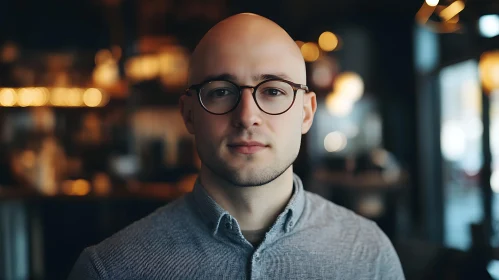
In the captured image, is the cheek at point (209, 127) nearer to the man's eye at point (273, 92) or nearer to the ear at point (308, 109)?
the man's eye at point (273, 92)

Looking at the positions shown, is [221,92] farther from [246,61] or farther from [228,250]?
[228,250]

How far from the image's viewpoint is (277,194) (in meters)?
1.61

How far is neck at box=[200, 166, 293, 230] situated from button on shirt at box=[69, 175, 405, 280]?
0.03 m

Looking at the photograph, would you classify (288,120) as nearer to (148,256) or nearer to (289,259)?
(289,259)

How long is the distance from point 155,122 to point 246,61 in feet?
15.1

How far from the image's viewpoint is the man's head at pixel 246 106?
1.46 metres

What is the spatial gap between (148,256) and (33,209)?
332 cm

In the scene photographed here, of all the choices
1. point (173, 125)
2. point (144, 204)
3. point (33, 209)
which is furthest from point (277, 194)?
point (173, 125)

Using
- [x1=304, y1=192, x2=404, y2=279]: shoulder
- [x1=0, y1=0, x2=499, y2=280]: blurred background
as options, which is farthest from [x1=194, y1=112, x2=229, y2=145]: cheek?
[x1=0, y1=0, x2=499, y2=280]: blurred background

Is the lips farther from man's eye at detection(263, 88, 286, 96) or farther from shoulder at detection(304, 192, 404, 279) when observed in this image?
shoulder at detection(304, 192, 404, 279)

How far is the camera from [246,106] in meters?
1.45

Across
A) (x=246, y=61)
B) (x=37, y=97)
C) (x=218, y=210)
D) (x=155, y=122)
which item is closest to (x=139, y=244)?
(x=218, y=210)

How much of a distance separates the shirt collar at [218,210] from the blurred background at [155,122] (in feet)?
2.03

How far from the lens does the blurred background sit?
452cm
